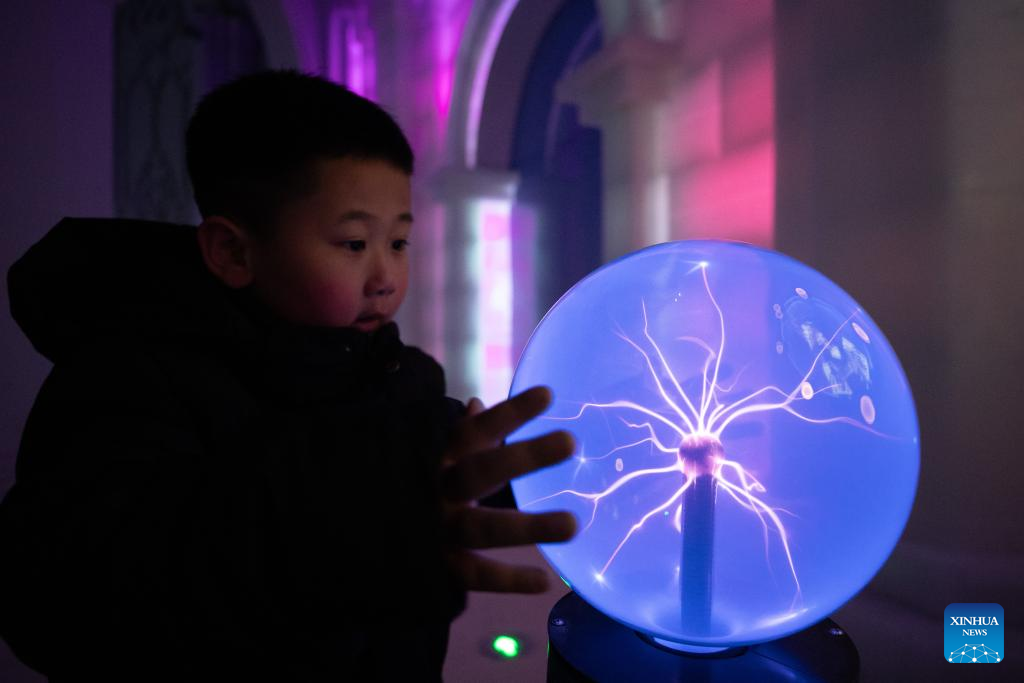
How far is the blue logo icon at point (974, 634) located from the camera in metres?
0.92

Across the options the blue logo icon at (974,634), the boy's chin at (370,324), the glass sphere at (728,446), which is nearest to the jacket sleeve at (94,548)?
the boy's chin at (370,324)

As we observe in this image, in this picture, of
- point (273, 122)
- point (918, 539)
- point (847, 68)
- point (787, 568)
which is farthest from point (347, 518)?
point (847, 68)

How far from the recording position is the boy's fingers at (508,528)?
1.40 ft

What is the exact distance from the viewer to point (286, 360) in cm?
68

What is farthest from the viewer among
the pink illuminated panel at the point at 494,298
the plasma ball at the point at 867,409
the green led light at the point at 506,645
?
the pink illuminated panel at the point at 494,298

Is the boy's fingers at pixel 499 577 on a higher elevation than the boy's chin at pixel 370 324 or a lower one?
lower

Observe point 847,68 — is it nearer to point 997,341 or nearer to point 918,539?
point 997,341

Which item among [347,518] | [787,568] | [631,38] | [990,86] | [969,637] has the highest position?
[631,38]

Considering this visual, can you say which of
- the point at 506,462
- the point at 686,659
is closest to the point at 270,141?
the point at 506,462

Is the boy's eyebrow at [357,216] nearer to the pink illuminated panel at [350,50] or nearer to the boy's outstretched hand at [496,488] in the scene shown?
the boy's outstretched hand at [496,488]

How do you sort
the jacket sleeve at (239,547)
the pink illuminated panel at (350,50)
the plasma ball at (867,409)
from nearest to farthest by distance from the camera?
the jacket sleeve at (239,547), the plasma ball at (867,409), the pink illuminated panel at (350,50)

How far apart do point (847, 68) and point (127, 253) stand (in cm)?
123

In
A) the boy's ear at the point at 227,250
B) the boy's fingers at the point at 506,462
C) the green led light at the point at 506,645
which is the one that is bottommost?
the green led light at the point at 506,645

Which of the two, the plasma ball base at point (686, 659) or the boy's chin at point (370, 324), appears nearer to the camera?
the plasma ball base at point (686, 659)
